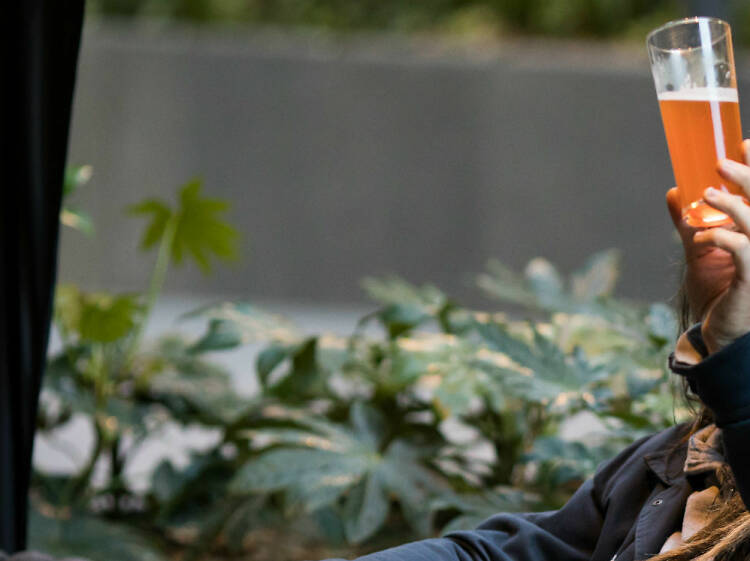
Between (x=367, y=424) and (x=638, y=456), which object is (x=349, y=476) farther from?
(x=638, y=456)

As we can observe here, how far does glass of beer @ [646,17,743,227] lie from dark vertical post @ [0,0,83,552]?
1010mm

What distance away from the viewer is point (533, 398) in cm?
158

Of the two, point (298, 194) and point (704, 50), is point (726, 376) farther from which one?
point (298, 194)

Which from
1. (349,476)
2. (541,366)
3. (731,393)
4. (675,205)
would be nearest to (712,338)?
(731,393)

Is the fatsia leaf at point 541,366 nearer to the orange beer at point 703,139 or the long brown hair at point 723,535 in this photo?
the long brown hair at point 723,535

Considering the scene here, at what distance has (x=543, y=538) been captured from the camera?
3.69 feet

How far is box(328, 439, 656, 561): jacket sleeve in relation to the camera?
111 centimetres

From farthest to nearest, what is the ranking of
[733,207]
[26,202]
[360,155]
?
[360,155] → [26,202] → [733,207]

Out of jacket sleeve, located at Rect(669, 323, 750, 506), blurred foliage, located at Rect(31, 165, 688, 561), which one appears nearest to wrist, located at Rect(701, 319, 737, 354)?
jacket sleeve, located at Rect(669, 323, 750, 506)

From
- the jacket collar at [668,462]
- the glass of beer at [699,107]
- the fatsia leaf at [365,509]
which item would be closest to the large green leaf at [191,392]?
the fatsia leaf at [365,509]

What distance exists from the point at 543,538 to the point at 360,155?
445 centimetres

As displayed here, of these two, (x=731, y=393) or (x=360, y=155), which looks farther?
(x=360, y=155)

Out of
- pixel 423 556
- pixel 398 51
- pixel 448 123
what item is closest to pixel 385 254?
pixel 448 123

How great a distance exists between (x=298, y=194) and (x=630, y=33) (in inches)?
93.1
